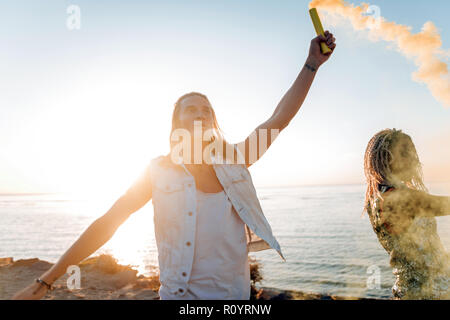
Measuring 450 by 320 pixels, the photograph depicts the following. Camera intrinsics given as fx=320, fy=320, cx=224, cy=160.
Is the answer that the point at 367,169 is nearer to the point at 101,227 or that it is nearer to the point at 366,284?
the point at 101,227

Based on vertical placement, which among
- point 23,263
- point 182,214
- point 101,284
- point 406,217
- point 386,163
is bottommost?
point 101,284

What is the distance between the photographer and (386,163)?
10.1 feet

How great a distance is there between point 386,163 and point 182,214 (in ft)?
6.96

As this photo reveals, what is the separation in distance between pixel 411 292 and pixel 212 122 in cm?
230

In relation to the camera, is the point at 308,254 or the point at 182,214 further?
the point at 308,254

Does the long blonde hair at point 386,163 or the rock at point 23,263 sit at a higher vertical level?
the long blonde hair at point 386,163

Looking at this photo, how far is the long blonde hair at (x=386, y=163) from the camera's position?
3.08 meters

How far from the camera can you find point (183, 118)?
7.64 feet

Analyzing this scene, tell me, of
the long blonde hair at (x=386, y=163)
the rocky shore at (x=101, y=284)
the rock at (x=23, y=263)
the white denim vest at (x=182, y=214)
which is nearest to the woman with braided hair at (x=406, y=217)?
the long blonde hair at (x=386, y=163)

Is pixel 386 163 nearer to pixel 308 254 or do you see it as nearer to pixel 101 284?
pixel 101 284

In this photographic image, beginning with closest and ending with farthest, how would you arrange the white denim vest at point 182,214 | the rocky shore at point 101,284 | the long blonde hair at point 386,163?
the white denim vest at point 182,214 → the long blonde hair at point 386,163 → the rocky shore at point 101,284

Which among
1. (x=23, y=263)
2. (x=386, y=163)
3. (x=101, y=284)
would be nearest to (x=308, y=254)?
(x=101, y=284)

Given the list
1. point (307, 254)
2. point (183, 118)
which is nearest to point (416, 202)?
point (183, 118)

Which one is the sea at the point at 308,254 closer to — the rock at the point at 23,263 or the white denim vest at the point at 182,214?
the rock at the point at 23,263
